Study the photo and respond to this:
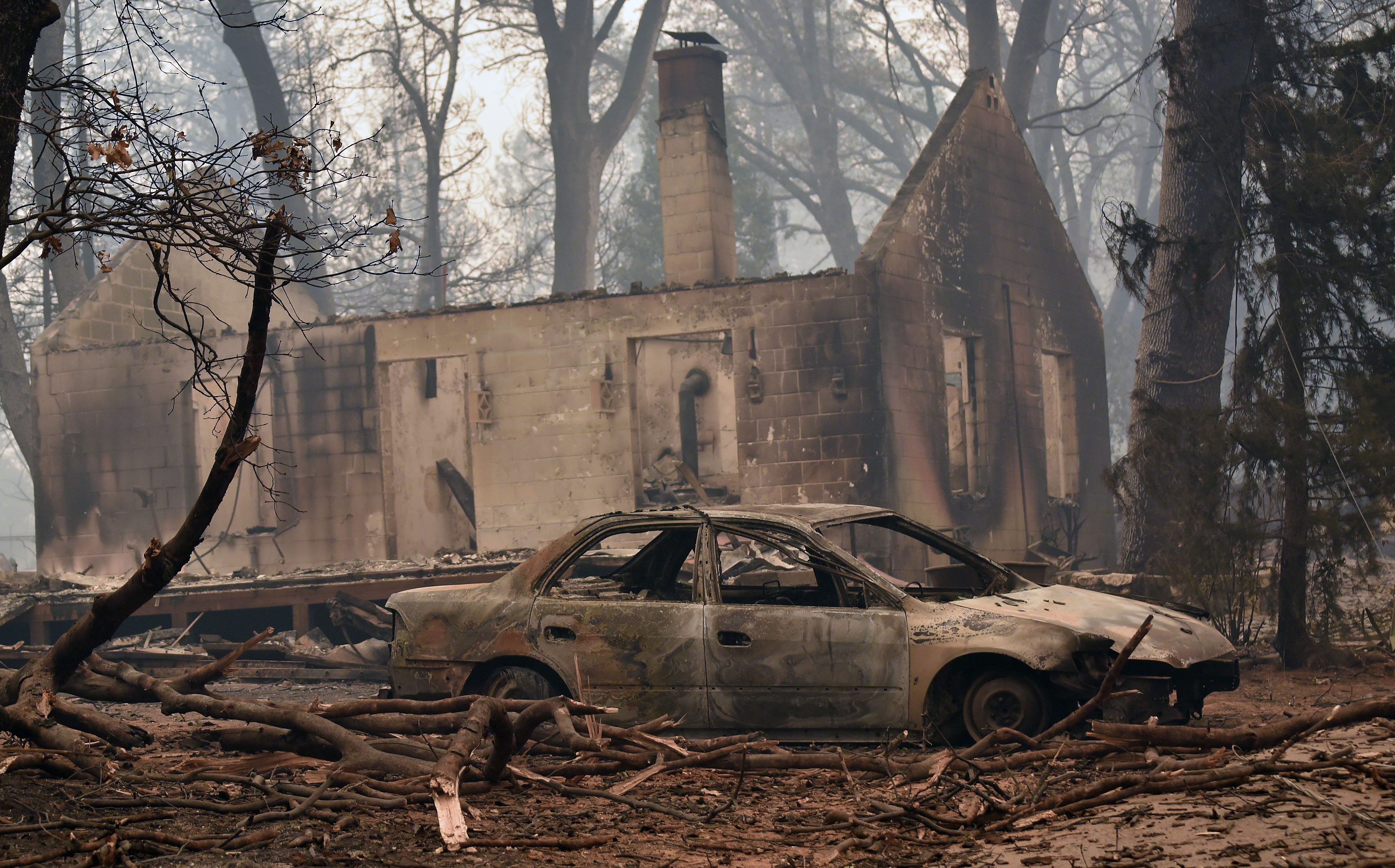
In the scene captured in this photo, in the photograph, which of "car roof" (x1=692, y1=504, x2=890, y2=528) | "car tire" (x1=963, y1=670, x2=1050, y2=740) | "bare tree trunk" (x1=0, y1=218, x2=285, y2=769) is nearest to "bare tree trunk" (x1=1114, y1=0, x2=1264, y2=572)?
"car roof" (x1=692, y1=504, x2=890, y2=528)

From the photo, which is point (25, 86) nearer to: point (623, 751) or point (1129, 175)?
point (623, 751)

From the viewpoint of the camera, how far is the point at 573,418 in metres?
18.2

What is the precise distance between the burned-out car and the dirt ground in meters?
0.56

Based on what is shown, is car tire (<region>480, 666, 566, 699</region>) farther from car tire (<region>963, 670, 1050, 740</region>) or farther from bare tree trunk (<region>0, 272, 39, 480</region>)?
bare tree trunk (<region>0, 272, 39, 480</region>)

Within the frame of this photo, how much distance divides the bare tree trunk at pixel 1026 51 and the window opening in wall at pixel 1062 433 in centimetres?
1084

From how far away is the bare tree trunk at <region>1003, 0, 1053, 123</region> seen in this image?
99.4 feet

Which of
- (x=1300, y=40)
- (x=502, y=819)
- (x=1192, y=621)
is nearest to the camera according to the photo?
(x=502, y=819)

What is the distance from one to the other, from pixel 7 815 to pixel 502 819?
6.02 feet

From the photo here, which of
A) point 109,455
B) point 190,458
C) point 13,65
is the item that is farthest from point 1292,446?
point 109,455

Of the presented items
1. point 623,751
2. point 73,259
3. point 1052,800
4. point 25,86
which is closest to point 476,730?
point 623,751

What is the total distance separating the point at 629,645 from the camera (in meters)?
6.91

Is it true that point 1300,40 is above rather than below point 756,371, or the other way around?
above

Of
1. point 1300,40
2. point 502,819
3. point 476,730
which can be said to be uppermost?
point 1300,40

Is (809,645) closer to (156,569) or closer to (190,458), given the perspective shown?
(156,569)
